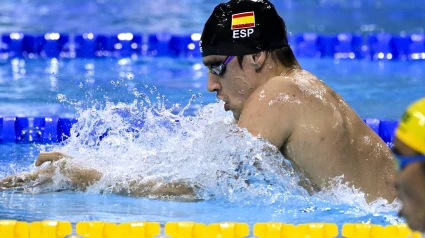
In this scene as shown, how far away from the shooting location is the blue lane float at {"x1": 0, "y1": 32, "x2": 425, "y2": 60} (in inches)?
302

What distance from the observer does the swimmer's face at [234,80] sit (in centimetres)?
271

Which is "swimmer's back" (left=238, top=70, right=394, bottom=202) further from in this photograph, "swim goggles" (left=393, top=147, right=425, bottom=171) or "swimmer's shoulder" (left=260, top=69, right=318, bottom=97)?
"swim goggles" (left=393, top=147, right=425, bottom=171)

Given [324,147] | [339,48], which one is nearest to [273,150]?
[324,147]

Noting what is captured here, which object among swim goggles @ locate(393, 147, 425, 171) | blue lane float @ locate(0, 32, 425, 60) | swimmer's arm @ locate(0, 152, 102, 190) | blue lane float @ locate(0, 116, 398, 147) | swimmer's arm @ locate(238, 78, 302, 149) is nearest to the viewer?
swim goggles @ locate(393, 147, 425, 171)

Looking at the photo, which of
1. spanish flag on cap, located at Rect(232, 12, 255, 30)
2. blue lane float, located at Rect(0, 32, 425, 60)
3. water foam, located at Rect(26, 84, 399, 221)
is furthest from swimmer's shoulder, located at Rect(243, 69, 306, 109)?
blue lane float, located at Rect(0, 32, 425, 60)

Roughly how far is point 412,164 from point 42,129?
150 inches

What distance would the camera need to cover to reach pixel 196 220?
289cm

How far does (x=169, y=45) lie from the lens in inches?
309

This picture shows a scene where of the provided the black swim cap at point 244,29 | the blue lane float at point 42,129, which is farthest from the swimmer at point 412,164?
the blue lane float at point 42,129

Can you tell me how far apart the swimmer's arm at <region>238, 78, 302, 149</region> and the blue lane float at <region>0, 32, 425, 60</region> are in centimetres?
519

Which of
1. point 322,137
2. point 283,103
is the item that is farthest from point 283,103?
point 322,137

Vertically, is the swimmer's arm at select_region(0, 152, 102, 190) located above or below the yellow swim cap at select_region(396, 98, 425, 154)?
below

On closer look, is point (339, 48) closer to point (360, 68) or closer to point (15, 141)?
point (360, 68)

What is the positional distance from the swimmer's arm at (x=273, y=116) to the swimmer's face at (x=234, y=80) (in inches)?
5.1
